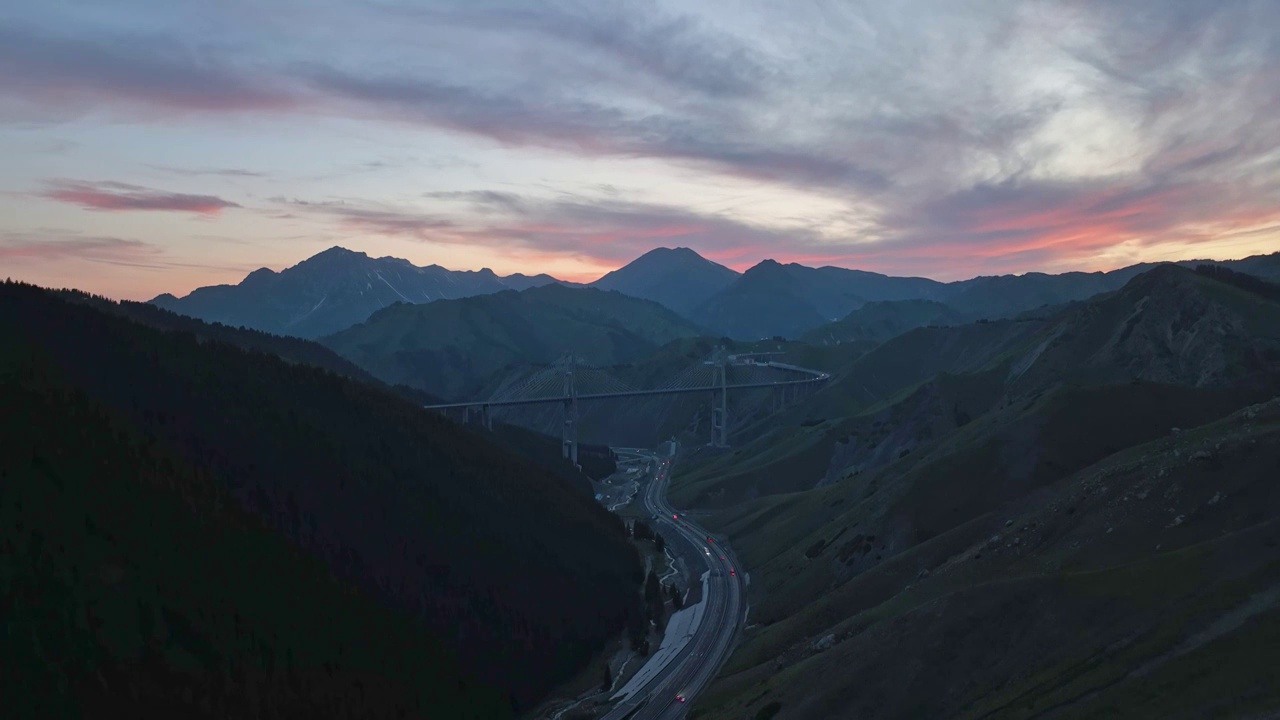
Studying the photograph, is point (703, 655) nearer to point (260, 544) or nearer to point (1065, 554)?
point (1065, 554)

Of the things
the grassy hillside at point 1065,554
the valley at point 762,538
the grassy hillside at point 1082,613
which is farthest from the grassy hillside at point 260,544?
the grassy hillside at point 1082,613

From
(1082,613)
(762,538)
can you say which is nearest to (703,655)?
(762,538)

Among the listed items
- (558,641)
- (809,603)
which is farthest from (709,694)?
(558,641)

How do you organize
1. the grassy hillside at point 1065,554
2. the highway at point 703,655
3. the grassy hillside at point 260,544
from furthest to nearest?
the highway at point 703,655
the grassy hillside at point 260,544
the grassy hillside at point 1065,554

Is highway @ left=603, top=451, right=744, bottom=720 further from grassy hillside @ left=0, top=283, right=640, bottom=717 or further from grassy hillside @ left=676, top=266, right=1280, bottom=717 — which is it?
grassy hillside @ left=0, top=283, right=640, bottom=717

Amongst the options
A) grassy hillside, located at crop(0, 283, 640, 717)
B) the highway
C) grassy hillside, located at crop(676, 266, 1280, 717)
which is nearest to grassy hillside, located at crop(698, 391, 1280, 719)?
grassy hillside, located at crop(676, 266, 1280, 717)

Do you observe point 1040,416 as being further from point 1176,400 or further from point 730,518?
point 730,518

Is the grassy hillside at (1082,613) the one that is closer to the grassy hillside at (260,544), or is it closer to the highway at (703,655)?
the highway at (703,655)
